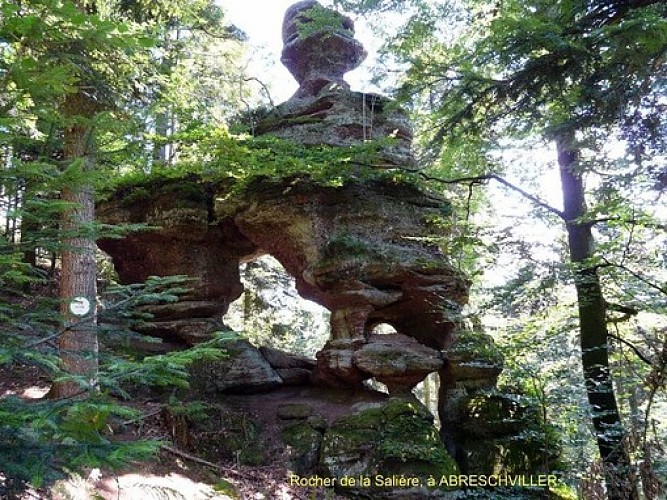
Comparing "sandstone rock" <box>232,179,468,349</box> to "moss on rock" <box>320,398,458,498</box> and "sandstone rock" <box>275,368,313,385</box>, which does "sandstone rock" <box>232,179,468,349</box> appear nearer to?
"sandstone rock" <box>275,368,313,385</box>

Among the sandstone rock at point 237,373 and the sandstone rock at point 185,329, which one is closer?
the sandstone rock at point 237,373

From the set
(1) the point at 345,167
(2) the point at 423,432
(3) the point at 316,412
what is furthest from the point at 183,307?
(2) the point at 423,432

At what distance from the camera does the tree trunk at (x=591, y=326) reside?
6.16m

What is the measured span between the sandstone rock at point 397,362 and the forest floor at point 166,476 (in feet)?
7.02

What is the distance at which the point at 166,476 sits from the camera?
609 centimetres


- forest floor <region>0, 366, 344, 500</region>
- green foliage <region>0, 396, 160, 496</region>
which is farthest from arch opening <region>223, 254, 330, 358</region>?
green foliage <region>0, 396, 160, 496</region>

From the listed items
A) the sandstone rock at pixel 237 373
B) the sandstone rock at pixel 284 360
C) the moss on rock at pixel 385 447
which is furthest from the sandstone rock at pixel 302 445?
the sandstone rock at pixel 284 360

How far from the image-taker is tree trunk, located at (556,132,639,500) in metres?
6.16

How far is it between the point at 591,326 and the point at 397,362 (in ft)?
10.8

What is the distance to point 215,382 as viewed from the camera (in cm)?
930

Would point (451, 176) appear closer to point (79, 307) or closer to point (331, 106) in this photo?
point (331, 106)

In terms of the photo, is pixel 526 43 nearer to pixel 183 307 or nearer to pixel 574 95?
pixel 574 95

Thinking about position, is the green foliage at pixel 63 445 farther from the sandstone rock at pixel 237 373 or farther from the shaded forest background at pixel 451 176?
the sandstone rock at pixel 237 373

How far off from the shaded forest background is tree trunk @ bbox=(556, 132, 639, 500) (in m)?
0.03
